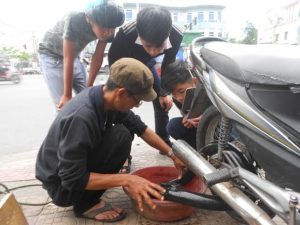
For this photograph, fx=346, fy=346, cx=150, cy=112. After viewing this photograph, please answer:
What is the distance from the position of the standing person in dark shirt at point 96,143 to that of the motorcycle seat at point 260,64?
40 centimetres

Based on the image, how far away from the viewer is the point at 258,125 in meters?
1.32

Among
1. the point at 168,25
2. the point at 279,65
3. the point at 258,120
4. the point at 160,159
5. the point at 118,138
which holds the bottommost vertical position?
the point at 160,159

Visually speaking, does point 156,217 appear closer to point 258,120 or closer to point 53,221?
point 53,221

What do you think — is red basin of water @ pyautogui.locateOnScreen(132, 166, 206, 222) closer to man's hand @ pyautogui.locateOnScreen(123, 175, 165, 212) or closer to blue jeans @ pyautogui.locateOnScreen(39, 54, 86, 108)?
man's hand @ pyautogui.locateOnScreen(123, 175, 165, 212)

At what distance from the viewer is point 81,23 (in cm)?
230

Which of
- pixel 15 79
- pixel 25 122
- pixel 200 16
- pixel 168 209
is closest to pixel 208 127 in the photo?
pixel 168 209

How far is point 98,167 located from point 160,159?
1.19m

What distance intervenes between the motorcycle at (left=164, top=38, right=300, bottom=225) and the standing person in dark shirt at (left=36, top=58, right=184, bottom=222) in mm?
278

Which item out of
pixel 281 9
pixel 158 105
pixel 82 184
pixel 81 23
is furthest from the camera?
pixel 281 9

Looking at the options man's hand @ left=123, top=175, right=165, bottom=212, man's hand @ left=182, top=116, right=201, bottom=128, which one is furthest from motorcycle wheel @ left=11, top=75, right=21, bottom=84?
man's hand @ left=123, top=175, right=165, bottom=212

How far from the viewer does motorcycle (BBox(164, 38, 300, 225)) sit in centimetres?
123

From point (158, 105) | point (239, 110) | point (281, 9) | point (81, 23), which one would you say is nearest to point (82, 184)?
point (239, 110)

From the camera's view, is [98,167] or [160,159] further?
[160,159]

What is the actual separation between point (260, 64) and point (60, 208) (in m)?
1.54
